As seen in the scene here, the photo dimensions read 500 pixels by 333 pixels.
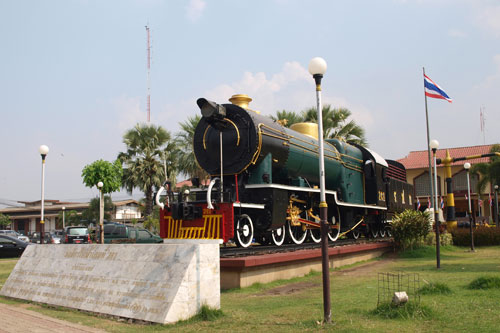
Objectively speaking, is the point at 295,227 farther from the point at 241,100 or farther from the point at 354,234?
the point at 354,234

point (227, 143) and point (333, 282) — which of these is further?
point (227, 143)

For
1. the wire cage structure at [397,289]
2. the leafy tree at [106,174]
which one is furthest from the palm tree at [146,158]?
the wire cage structure at [397,289]

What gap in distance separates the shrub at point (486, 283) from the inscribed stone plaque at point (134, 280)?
4.93 metres

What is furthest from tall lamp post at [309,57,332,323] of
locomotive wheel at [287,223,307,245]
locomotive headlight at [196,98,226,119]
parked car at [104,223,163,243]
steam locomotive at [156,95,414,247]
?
parked car at [104,223,163,243]

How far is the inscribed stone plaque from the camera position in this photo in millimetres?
6781

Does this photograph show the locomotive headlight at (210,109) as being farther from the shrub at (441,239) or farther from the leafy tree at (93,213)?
the leafy tree at (93,213)

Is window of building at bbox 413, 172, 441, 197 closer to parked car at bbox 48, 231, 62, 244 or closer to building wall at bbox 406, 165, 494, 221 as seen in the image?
building wall at bbox 406, 165, 494, 221

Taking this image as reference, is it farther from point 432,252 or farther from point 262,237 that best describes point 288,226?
point 432,252

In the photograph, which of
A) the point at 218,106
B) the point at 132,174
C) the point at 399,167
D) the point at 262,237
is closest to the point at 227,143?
the point at 218,106

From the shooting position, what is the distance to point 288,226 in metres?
13.7

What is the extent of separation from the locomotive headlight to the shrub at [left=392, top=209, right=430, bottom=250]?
33.3 feet

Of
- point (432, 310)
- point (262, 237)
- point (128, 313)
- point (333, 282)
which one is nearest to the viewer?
point (432, 310)

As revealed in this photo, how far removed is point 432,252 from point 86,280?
13572 millimetres

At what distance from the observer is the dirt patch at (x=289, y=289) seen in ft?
31.7
